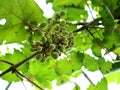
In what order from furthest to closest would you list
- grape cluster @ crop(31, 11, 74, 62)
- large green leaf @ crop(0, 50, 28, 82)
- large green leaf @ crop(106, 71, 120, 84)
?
1. large green leaf @ crop(106, 71, 120, 84)
2. large green leaf @ crop(0, 50, 28, 82)
3. grape cluster @ crop(31, 11, 74, 62)

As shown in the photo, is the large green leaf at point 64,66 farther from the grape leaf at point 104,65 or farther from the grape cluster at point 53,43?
the grape cluster at point 53,43

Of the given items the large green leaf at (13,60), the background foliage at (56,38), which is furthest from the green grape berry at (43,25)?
the large green leaf at (13,60)

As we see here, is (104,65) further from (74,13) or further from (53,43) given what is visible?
(53,43)

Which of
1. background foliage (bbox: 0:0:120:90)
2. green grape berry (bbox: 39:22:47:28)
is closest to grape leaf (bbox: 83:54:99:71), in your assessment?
background foliage (bbox: 0:0:120:90)

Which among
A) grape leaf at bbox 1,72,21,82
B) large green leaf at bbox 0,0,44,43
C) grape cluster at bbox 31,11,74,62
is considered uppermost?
large green leaf at bbox 0,0,44,43

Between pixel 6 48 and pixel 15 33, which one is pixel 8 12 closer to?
pixel 15 33

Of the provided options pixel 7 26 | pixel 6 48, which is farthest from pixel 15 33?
pixel 6 48

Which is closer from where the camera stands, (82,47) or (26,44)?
(26,44)

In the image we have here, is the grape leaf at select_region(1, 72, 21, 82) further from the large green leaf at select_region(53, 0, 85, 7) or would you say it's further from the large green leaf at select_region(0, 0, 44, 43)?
the large green leaf at select_region(53, 0, 85, 7)
